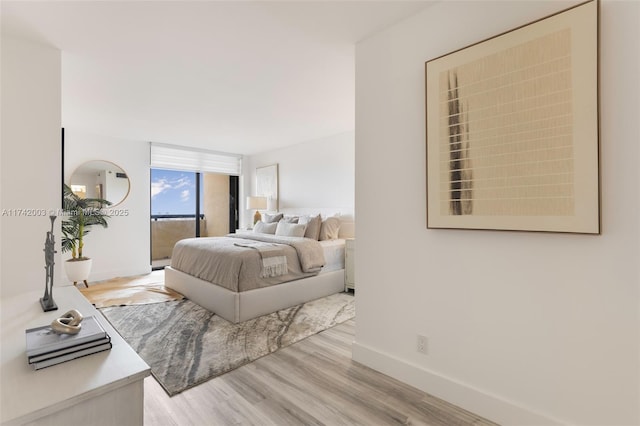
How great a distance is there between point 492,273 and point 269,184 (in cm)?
543


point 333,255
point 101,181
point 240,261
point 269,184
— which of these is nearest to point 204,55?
point 240,261

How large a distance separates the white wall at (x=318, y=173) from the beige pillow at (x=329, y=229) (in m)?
0.34

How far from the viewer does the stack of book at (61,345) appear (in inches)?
39.3

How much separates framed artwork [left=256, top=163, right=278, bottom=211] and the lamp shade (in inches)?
11.2

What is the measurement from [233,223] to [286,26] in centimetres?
571

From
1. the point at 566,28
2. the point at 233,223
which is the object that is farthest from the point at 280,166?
the point at 566,28

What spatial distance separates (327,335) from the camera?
2.81 m

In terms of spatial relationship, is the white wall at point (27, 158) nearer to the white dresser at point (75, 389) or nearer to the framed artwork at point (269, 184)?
the white dresser at point (75, 389)

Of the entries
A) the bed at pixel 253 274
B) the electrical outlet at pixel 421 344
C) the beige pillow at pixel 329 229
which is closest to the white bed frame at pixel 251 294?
the bed at pixel 253 274

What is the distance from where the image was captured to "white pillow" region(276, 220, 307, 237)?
442 centimetres

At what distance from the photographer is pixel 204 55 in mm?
2510

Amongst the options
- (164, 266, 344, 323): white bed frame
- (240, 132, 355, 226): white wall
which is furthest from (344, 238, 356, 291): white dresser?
(240, 132, 355, 226): white wall

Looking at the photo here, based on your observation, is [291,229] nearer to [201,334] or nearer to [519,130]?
[201,334]

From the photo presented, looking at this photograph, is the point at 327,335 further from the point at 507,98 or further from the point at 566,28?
the point at 566,28
